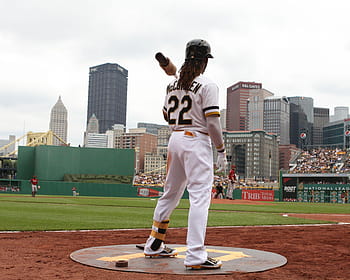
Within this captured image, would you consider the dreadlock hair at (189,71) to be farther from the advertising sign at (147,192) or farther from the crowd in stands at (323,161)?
the crowd in stands at (323,161)

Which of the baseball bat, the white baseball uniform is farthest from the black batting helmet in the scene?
the baseball bat

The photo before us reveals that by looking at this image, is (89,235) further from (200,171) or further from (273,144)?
(273,144)

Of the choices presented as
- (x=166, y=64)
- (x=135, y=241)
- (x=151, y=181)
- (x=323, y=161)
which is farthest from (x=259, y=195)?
(x=151, y=181)

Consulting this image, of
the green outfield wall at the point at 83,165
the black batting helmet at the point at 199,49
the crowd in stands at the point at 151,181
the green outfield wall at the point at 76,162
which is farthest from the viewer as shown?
the crowd in stands at the point at 151,181

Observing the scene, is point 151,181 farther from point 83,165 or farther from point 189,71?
point 189,71

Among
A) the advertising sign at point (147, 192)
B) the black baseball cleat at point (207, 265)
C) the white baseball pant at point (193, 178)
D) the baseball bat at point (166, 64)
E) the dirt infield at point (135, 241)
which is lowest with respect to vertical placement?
the advertising sign at point (147, 192)

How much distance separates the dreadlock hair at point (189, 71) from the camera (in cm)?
462

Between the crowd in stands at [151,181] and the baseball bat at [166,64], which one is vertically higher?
the baseball bat at [166,64]

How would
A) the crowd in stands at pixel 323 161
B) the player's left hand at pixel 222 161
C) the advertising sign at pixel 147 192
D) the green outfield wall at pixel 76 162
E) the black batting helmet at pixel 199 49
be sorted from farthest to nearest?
the green outfield wall at pixel 76 162, the crowd in stands at pixel 323 161, the advertising sign at pixel 147 192, the black batting helmet at pixel 199 49, the player's left hand at pixel 222 161

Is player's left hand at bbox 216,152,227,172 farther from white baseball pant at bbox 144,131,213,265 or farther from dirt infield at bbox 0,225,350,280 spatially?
dirt infield at bbox 0,225,350,280

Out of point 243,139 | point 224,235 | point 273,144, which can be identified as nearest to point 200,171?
point 224,235

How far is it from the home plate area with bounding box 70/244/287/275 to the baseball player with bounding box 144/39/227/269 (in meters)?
0.17

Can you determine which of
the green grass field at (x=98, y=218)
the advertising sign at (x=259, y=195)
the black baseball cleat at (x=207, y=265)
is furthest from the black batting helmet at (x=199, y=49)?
the advertising sign at (x=259, y=195)

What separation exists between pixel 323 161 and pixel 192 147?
6295 centimetres
